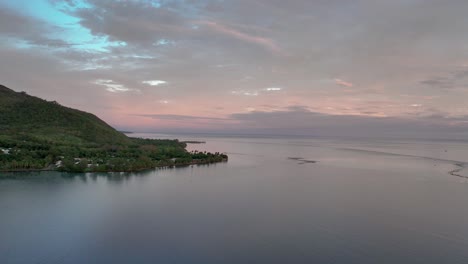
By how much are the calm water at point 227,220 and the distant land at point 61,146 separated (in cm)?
276

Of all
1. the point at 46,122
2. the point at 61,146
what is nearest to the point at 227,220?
the point at 61,146

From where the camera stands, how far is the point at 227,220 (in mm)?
14344

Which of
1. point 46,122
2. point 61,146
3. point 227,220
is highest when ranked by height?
point 46,122

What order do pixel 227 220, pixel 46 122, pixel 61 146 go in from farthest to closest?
pixel 46 122 < pixel 61 146 < pixel 227 220

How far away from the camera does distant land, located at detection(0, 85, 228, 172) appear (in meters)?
26.2

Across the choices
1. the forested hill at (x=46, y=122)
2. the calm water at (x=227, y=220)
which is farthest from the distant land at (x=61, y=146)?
the calm water at (x=227, y=220)

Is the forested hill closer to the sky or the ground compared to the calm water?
closer to the sky

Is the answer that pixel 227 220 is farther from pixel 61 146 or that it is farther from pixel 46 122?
pixel 46 122

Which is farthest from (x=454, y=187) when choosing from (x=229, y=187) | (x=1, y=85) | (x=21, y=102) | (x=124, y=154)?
(x=1, y=85)

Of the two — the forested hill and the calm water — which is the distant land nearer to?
the forested hill

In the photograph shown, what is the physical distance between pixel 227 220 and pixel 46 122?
4178 centimetres

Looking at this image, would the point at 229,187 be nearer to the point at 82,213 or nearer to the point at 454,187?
the point at 82,213

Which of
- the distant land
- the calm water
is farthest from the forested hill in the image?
the calm water

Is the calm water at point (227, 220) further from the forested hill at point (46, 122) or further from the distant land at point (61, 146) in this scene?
the forested hill at point (46, 122)
